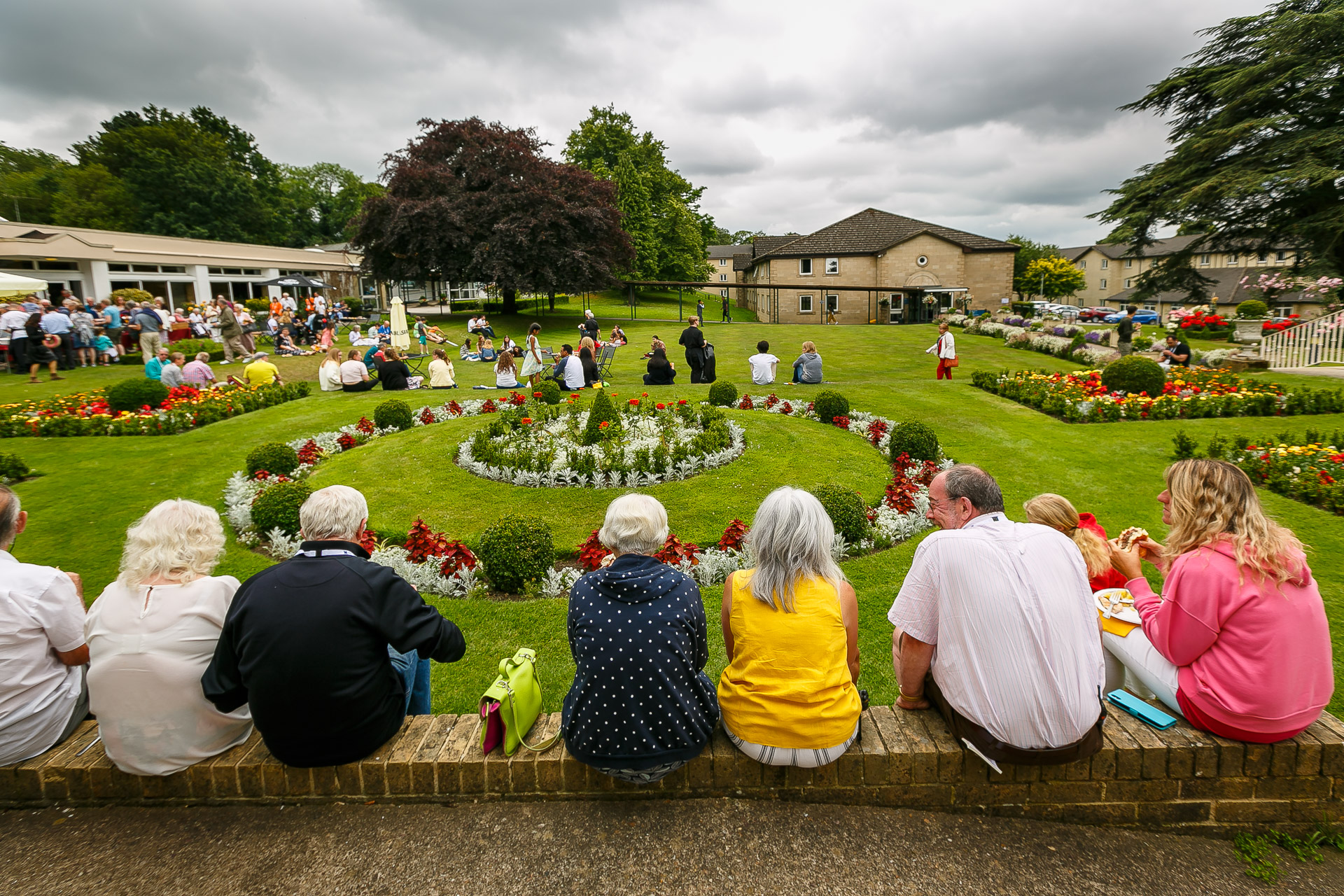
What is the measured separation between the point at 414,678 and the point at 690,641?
159 cm

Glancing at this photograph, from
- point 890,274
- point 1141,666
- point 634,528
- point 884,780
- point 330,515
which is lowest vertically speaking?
point 884,780

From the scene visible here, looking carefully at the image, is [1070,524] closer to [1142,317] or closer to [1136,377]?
[1136,377]

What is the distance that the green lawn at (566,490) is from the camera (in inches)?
230

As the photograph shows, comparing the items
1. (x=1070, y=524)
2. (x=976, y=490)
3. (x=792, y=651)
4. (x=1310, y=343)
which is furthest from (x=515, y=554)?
(x=1310, y=343)

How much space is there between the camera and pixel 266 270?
129ft

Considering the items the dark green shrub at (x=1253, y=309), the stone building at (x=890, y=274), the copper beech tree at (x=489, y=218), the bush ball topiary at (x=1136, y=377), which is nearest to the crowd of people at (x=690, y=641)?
the bush ball topiary at (x=1136, y=377)

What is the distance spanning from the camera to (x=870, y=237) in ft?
151

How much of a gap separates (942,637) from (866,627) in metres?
2.83

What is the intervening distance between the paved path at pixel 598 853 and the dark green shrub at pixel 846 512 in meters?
4.16

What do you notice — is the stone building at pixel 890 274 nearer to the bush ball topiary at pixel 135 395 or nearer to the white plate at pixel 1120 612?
the bush ball topiary at pixel 135 395

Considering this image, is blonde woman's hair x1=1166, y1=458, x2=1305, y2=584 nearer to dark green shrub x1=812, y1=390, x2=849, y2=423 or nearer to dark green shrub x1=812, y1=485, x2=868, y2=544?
dark green shrub x1=812, y1=485, x2=868, y2=544

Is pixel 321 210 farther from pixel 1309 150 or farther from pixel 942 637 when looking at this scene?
pixel 942 637

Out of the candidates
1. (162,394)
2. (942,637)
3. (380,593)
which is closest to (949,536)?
(942,637)

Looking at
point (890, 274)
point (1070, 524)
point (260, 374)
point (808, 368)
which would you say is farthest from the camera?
point (890, 274)
